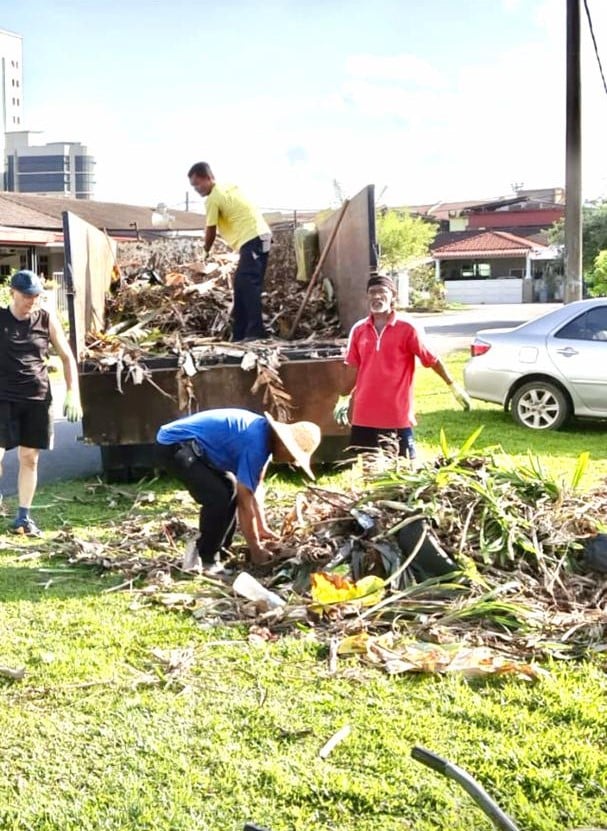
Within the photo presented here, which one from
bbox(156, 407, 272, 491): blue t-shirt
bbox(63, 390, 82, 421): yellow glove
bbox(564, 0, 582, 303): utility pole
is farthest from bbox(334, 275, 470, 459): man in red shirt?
bbox(564, 0, 582, 303): utility pole

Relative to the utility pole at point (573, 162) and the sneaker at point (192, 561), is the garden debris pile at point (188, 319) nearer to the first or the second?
the sneaker at point (192, 561)

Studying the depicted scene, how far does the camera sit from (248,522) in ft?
16.9

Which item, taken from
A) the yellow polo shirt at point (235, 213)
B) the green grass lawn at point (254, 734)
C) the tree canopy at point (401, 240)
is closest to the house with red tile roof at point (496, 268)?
the tree canopy at point (401, 240)

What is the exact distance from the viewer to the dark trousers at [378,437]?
5926 mm

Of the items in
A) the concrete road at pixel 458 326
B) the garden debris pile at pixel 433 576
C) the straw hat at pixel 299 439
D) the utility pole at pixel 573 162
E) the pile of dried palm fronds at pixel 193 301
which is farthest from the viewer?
the concrete road at pixel 458 326

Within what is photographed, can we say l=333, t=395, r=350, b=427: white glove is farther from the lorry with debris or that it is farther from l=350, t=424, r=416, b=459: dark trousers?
the lorry with debris

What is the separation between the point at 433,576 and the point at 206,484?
51.3 inches

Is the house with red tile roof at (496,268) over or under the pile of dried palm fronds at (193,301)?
over

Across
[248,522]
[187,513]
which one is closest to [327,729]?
[248,522]

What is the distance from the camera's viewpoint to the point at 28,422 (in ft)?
21.0

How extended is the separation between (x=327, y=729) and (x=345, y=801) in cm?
49

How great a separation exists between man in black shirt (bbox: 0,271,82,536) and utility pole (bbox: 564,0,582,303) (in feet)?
26.4

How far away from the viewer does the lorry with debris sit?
7207 mm

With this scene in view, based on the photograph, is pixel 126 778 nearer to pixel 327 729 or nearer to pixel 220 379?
pixel 327 729
